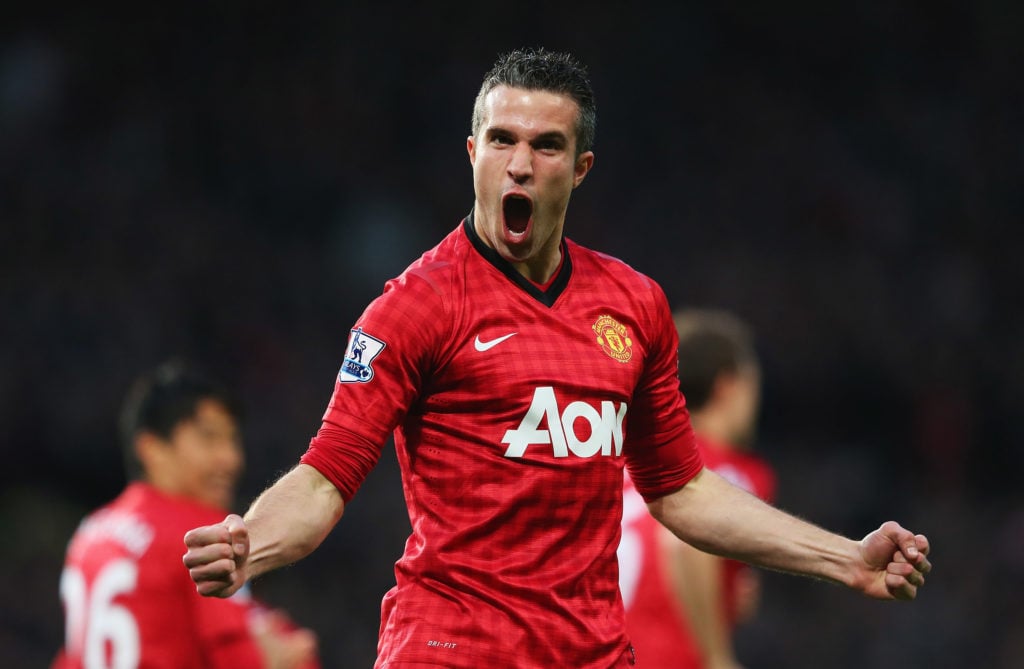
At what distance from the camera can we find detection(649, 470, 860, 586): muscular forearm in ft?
10.4

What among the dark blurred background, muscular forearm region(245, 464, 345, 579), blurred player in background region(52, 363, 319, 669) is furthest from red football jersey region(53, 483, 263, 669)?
the dark blurred background

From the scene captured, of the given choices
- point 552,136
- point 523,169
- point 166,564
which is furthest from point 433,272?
point 166,564

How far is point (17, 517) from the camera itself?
34.5 feet

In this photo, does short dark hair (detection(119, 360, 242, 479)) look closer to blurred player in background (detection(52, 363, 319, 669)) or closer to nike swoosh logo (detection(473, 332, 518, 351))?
blurred player in background (detection(52, 363, 319, 669))

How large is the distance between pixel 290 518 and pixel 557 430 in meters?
0.59

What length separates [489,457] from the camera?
113 inches

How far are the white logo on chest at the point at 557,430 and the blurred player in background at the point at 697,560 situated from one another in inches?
69.3

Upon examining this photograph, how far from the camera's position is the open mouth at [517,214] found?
3.04 meters

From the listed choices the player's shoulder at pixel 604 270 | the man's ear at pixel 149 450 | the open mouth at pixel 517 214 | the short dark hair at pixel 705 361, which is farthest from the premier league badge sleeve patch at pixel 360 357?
the short dark hair at pixel 705 361

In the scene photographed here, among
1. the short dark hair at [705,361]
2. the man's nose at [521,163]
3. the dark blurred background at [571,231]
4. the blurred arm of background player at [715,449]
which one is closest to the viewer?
the man's nose at [521,163]

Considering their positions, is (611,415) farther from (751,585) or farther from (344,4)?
(344,4)

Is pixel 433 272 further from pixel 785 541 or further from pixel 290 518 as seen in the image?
pixel 785 541

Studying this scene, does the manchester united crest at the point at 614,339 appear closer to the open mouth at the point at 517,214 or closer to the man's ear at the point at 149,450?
the open mouth at the point at 517,214

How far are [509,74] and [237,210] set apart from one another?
9.21m
